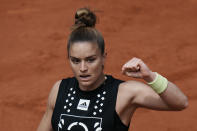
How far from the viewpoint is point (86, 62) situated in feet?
11.1

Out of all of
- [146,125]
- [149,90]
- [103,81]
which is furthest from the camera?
[146,125]

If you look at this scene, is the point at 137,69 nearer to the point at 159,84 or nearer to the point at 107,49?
the point at 159,84

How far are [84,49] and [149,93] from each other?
1.90ft

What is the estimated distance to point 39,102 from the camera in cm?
662

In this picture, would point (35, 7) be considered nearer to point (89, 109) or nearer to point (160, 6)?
point (160, 6)

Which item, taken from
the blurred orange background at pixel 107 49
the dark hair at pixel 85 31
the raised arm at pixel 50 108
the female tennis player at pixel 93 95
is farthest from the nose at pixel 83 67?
the blurred orange background at pixel 107 49

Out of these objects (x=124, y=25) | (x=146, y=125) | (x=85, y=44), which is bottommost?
(x=146, y=125)

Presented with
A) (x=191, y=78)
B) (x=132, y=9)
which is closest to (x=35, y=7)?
(x=132, y=9)

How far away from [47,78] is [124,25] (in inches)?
74.6

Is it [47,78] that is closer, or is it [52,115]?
[52,115]

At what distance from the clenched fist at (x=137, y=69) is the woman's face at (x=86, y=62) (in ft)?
1.42

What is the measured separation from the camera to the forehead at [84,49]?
133 inches

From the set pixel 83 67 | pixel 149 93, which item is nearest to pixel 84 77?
pixel 83 67

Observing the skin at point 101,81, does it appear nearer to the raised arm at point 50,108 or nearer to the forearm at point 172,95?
the forearm at point 172,95
